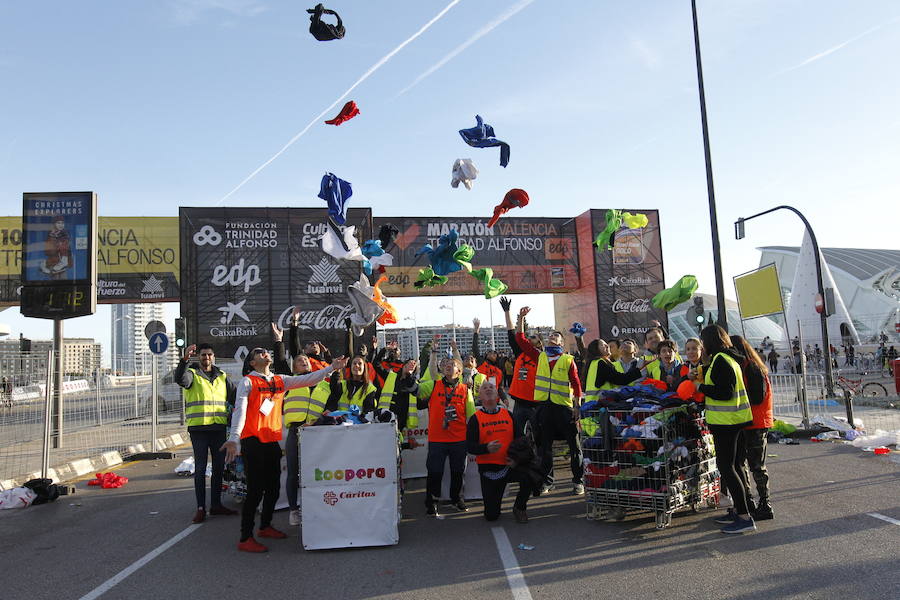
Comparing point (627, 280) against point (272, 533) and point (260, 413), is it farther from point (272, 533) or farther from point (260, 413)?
point (260, 413)

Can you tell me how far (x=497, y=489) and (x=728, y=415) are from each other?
2382 mm

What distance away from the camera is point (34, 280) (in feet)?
37.5

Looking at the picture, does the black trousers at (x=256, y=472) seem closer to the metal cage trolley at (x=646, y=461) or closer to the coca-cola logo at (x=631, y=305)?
the metal cage trolley at (x=646, y=461)

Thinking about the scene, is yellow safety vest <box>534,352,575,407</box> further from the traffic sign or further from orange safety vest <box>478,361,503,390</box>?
the traffic sign

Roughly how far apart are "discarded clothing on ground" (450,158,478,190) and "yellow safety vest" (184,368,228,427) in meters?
5.54

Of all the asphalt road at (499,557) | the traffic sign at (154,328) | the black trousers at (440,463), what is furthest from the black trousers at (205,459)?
the traffic sign at (154,328)

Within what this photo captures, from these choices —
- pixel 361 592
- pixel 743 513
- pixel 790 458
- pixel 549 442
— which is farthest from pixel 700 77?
pixel 361 592

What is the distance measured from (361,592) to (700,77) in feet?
42.8

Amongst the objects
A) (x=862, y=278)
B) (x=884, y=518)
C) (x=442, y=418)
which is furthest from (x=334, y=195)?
(x=862, y=278)

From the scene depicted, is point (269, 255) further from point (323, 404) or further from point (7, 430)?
point (323, 404)

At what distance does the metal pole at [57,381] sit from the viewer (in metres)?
11.2

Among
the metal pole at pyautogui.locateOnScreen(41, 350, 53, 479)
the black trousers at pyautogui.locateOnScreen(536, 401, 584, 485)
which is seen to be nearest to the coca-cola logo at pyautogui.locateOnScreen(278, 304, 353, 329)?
the metal pole at pyautogui.locateOnScreen(41, 350, 53, 479)

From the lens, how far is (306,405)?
24.8 ft

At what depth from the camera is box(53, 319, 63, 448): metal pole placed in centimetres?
1116
